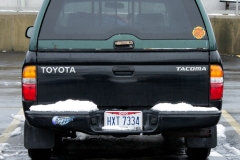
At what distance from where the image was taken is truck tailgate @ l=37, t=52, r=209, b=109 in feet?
19.5

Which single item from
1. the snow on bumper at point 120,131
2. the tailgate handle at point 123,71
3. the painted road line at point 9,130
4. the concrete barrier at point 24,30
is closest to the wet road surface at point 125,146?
the painted road line at point 9,130

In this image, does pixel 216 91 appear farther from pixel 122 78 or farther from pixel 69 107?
pixel 69 107

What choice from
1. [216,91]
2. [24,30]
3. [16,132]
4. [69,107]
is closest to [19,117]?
[16,132]

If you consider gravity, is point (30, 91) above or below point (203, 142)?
above

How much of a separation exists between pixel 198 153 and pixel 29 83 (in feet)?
6.22

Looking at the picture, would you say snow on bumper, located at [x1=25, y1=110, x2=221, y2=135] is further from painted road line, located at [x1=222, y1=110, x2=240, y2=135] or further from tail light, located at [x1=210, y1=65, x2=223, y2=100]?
painted road line, located at [x1=222, y1=110, x2=240, y2=135]

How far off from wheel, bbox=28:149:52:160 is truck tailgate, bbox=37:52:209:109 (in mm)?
876

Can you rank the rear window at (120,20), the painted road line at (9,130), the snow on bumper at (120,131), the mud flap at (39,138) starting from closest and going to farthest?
1. the snow on bumper at (120,131)
2. the rear window at (120,20)
3. the mud flap at (39,138)
4. the painted road line at (9,130)

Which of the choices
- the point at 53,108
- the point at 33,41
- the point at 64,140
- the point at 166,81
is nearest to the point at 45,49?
the point at 33,41

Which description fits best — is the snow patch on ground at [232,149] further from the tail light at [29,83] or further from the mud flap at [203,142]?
the tail light at [29,83]

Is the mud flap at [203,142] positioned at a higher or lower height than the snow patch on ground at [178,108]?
lower

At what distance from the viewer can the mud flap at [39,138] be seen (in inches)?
250

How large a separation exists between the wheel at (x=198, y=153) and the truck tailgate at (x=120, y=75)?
39.4 inches

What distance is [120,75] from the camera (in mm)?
5980
